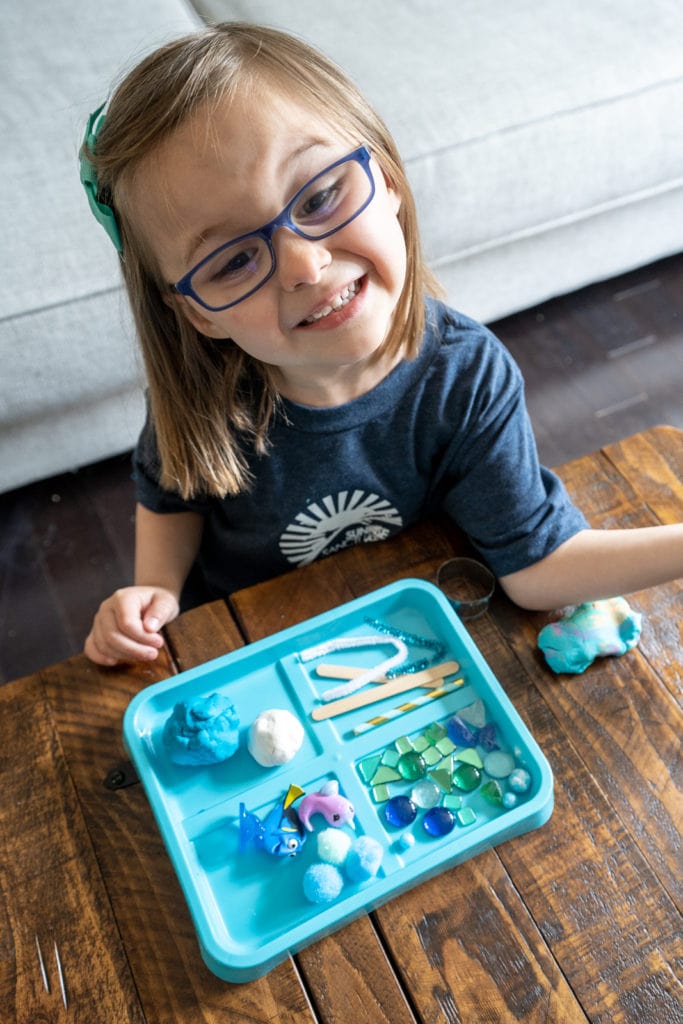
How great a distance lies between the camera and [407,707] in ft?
2.52

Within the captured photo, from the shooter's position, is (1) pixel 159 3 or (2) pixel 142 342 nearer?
(2) pixel 142 342

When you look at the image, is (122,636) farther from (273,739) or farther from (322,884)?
(322,884)

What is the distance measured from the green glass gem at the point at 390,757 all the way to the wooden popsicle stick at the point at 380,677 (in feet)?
0.22

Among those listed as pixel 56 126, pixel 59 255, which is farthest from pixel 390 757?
pixel 56 126

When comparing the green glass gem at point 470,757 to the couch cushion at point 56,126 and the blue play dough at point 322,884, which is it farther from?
the couch cushion at point 56,126

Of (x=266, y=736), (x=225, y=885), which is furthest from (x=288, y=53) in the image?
(x=225, y=885)

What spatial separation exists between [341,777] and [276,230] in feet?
1.49

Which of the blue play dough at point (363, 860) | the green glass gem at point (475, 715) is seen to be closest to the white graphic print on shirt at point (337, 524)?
the green glass gem at point (475, 715)

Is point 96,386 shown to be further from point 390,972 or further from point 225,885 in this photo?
point 390,972

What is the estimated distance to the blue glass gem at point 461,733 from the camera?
0.75 m

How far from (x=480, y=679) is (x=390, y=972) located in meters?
0.25

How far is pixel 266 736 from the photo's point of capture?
0.73 meters

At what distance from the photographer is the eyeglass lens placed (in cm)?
69

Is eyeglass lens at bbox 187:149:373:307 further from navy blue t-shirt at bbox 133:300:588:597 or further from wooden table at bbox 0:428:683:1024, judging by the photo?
wooden table at bbox 0:428:683:1024
